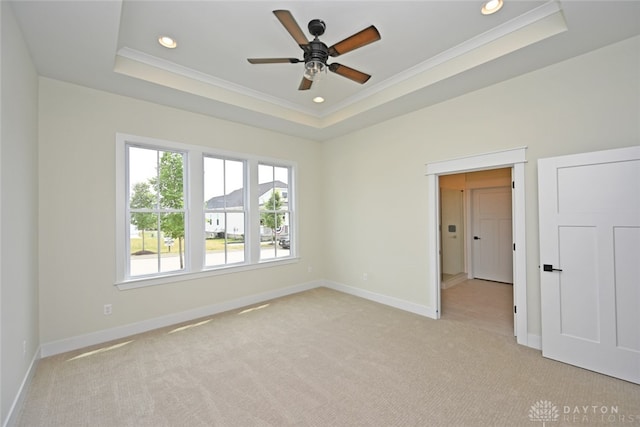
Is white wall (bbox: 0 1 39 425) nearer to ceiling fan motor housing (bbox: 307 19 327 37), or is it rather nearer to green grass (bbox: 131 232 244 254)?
green grass (bbox: 131 232 244 254)

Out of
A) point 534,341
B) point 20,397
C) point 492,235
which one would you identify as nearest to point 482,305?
point 534,341

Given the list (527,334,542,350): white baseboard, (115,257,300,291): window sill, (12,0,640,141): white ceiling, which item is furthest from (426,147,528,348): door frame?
(115,257,300,291): window sill

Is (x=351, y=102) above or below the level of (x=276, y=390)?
above

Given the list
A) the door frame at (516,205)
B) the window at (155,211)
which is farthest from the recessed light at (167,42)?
the door frame at (516,205)

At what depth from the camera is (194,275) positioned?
3938 mm

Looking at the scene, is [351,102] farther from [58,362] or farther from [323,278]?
[58,362]

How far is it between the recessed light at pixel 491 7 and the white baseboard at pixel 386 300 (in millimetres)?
3414

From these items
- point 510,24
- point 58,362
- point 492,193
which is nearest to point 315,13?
point 510,24

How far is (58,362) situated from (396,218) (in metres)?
4.37

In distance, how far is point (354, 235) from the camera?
504cm

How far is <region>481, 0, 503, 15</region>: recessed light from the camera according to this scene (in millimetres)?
2297

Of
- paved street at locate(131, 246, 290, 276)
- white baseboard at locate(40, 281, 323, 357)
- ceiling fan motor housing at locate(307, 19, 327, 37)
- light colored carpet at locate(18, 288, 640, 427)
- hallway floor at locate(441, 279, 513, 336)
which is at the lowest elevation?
light colored carpet at locate(18, 288, 640, 427)

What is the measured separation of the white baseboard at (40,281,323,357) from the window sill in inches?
17.9

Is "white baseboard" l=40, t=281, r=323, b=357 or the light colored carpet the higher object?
"white baseboard" l=40, t=281, r=323, b=357
